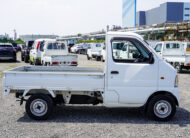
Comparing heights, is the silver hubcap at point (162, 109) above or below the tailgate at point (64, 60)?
below

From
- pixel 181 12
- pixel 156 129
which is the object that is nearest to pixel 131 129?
pixel 156 129

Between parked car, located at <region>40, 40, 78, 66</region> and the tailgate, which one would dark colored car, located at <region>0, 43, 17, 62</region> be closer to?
parked car, located at <region>40, 40, 78, 66</region>

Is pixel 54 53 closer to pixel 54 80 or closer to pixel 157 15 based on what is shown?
pixel 54 80

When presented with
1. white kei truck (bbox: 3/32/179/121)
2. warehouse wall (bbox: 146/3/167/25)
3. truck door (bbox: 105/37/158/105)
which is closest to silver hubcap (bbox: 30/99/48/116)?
white kei truck (bbox: 3/32/179/121)

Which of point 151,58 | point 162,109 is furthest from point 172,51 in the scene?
point 151,58

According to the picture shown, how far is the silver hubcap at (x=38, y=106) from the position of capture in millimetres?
6449

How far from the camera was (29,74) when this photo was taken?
6.34 metres

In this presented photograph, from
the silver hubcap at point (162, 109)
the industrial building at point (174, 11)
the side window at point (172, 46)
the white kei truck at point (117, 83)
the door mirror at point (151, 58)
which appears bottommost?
the silver hubcap at point (162, 109)

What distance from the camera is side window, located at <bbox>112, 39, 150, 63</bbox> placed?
21.2 feet

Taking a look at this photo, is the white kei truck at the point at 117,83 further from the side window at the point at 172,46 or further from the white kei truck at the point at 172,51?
the side window at the point at 172,46

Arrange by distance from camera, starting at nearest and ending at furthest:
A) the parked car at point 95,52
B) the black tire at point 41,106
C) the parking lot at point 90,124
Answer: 1. the parking lot at point 90,124
2. the black tire at point 41,106
3. the parked car at point 95,52

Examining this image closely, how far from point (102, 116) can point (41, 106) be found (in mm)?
1600

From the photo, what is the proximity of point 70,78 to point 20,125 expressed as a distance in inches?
61.7

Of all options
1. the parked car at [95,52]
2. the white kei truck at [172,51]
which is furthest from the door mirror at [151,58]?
the parked car at [95,52]
